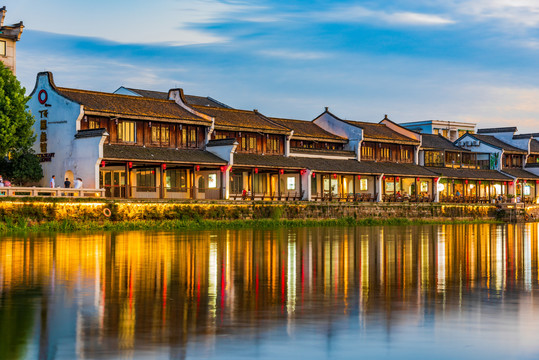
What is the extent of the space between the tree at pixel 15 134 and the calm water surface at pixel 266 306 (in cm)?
2735

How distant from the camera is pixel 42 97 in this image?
180 feet

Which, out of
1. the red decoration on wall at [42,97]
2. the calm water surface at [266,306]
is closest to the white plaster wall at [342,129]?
the red decoration on wall at [42,97]

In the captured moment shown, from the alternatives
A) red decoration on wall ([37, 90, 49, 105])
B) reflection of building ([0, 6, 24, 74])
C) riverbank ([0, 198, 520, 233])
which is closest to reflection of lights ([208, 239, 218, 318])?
riverbank ([0, 198, 520, 233])

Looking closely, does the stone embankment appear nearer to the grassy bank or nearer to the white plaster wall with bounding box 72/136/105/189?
the grassy bank

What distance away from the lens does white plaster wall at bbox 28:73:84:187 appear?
5219 cm

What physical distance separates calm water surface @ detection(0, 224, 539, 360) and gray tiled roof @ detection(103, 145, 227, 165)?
26210 mm

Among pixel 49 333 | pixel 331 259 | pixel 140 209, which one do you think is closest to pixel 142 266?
pixel 331 259

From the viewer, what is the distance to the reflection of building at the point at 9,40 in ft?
217

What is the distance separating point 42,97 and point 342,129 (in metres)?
33.9

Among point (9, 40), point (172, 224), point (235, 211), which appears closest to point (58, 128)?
point (172, 224)

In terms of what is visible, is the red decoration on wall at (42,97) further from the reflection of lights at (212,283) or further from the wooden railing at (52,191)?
the reflection of lights at (212,283)

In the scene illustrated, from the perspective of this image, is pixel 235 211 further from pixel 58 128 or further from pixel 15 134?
pixel 15 134

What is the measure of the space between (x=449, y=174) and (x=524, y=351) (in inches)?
2992

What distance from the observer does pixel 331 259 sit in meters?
23.7
